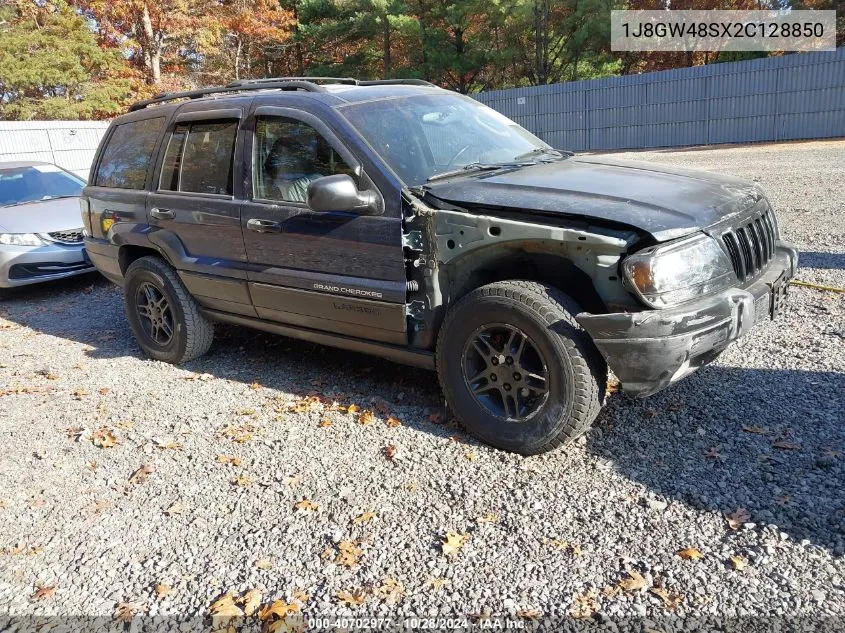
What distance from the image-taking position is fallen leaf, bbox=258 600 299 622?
2.60 meters

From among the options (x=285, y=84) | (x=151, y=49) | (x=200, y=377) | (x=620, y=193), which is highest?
(x=151, y=49)

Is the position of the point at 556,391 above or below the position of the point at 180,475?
above

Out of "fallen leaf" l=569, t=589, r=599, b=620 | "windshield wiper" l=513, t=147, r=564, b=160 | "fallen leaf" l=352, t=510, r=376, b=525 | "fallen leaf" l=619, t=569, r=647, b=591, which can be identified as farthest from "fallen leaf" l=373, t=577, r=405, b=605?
"windshield wiper" l=513, t=147, r=564, b=160

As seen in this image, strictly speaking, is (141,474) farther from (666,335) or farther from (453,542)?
(666,335)

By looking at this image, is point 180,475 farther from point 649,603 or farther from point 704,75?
point 704,75

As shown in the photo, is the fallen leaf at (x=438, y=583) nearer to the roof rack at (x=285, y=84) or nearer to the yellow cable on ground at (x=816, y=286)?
the roof rack at (x=285, y=84)

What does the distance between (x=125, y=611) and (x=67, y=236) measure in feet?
22.4

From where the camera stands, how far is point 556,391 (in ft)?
11.1

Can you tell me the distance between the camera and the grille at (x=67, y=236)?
8242mm

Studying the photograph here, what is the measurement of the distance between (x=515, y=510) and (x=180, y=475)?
1.87 metres

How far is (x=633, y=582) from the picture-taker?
8.57 ft

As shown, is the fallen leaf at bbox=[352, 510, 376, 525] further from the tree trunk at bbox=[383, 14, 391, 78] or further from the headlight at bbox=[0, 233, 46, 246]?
the tree trunk at bbox=[383, 14, 391, 78]

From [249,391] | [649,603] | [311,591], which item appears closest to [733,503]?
[649,603]

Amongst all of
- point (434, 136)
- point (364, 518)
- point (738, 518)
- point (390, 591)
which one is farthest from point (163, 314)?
point (738, 518)
